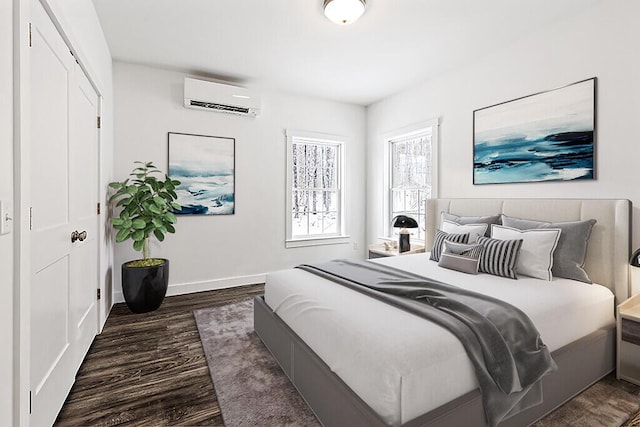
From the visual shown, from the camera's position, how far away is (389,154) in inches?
188

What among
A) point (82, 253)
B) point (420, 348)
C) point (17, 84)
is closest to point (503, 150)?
point (420, 348)

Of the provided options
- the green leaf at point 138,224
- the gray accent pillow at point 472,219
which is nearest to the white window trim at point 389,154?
the gray accent pillow at point 472,219

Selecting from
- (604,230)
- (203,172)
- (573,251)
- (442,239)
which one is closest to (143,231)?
(203,172)

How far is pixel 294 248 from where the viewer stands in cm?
469

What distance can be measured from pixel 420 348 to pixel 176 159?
357 cm

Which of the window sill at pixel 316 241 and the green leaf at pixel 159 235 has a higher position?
the green leaf at pixel 159 235

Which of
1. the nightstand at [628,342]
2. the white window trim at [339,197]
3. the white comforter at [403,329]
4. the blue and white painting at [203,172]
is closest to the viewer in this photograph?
the white comforter at [403,329]

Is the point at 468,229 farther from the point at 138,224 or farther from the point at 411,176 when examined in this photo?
Answer: the point at 138,224

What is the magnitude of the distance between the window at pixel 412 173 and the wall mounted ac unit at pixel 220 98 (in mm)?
2086

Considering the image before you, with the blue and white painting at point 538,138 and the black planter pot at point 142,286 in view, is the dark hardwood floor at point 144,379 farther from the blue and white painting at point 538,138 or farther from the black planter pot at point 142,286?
the blue and white painting at point 538,138

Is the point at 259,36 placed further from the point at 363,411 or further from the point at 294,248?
the point at 363,411

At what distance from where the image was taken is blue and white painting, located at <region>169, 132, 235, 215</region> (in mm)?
3877

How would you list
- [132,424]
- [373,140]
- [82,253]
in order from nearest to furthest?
[132,424]
[82,253]
[373,140]

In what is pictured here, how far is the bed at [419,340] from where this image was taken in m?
1.28
